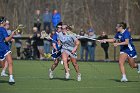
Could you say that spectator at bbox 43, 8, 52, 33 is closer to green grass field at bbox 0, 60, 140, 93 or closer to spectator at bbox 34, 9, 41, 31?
spectator at bbox 34, 9, 41, 31

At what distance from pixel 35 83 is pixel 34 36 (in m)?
15.1

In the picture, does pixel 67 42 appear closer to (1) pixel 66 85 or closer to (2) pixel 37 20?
(1) pixel 66 85

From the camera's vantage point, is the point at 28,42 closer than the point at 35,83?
No

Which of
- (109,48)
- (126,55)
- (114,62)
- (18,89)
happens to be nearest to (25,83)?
(18,89)

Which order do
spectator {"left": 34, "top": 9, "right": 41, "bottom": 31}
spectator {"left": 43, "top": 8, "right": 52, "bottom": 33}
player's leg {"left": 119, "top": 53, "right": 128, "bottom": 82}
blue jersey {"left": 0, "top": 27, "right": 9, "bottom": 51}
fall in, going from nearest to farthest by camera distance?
blue jersey {"left": 0, "top": 27, "right": 9, "bottom": 51}, player's leg {"left": 119, "top": 53, "right": 128, "bottom": 82}, spectator {"left": 43, "top": 8, "right": 52, "bottom": 33}, spectator {"left": 34, "top": 9, "right": 41, "bottom": 31}

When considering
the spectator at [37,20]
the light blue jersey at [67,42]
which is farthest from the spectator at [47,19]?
the light blue jersey at [67,42]

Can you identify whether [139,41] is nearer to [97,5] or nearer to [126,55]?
[97,5]

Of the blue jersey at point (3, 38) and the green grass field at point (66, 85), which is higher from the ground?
the blue jersey at point (3, 38)

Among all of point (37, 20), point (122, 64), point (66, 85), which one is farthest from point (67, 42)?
point (37, 20)

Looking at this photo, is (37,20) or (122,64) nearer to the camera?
(122,64)

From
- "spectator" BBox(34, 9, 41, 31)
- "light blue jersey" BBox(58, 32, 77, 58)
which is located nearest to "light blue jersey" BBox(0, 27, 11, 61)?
Answer: "light blue jersey" BBox(58, 32, 77, 58)

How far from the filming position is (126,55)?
64.5 ft

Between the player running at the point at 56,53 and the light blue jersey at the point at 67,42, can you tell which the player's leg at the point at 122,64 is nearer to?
the light blue jersey at the point at 67,42

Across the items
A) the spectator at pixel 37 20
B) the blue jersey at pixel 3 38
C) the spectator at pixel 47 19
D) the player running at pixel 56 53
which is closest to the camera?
the blue jersey at pixel 3 38
